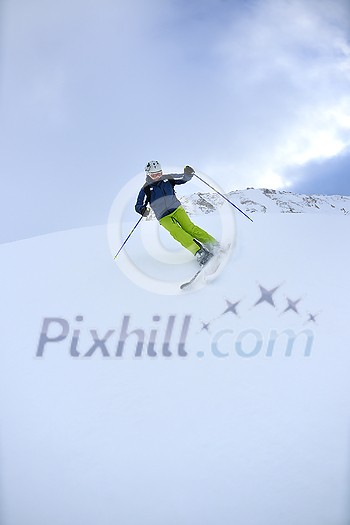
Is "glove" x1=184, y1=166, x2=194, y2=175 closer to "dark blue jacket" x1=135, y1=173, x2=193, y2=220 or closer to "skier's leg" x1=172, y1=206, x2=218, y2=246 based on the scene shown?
"dark blue jacket" x1=135, y1=173, x2=193, y2=220

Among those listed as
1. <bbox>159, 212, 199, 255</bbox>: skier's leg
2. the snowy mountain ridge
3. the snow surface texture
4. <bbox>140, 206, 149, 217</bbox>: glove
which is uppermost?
the snowy mountain ridge

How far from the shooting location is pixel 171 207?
22.9 feet

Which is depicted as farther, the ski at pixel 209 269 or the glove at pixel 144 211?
the glove at pixel 144 211

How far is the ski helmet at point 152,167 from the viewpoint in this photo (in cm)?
682

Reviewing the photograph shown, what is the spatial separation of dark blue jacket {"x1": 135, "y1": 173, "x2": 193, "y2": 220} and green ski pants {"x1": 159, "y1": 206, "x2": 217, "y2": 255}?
99 mm

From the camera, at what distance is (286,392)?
434cm

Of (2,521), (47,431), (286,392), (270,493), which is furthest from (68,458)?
(286,392)

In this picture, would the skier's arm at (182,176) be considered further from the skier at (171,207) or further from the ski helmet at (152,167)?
the ski helmet at (152,167)

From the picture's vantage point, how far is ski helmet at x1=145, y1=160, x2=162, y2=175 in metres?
6.82

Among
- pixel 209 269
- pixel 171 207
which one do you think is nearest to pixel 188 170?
pixel 171 207

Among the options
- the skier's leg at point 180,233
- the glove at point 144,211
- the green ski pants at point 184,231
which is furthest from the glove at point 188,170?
the glove at point 144,211

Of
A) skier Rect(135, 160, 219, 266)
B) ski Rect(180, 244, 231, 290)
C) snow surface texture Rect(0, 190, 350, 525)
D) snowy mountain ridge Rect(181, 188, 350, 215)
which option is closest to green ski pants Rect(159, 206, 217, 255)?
skier Rect(135, 160, 219, 266)

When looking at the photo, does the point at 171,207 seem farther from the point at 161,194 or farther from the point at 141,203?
the point at 141,203

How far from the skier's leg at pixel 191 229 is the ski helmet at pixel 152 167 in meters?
0.74
